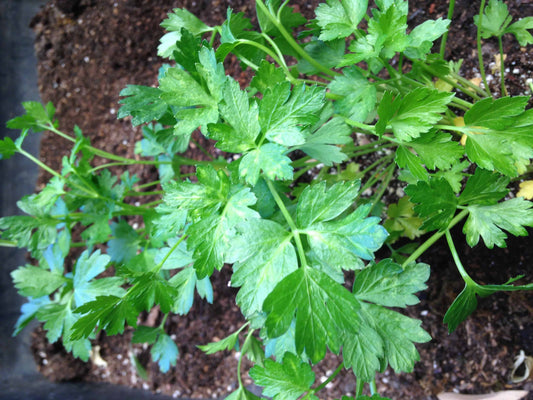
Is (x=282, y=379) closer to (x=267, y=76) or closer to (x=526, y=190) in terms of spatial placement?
(x=267, y=76)

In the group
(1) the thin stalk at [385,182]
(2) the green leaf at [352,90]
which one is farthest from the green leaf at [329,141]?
(1) the thin stalk at [385,182]

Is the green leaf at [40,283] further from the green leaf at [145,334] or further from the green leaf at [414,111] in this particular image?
the green leaf at [414,111]

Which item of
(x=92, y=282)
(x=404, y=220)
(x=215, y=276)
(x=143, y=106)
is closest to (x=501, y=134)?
(x=404, y=220)

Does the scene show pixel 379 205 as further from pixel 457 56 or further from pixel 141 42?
pixel 141 42

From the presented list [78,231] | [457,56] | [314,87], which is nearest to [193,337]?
[78,231]

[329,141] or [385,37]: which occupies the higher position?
[385,37]

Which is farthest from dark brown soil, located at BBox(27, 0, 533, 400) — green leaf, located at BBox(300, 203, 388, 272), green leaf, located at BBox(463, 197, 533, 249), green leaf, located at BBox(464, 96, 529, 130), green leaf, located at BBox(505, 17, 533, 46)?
green leaf, located at BBox(300, 203, 388, 272)
